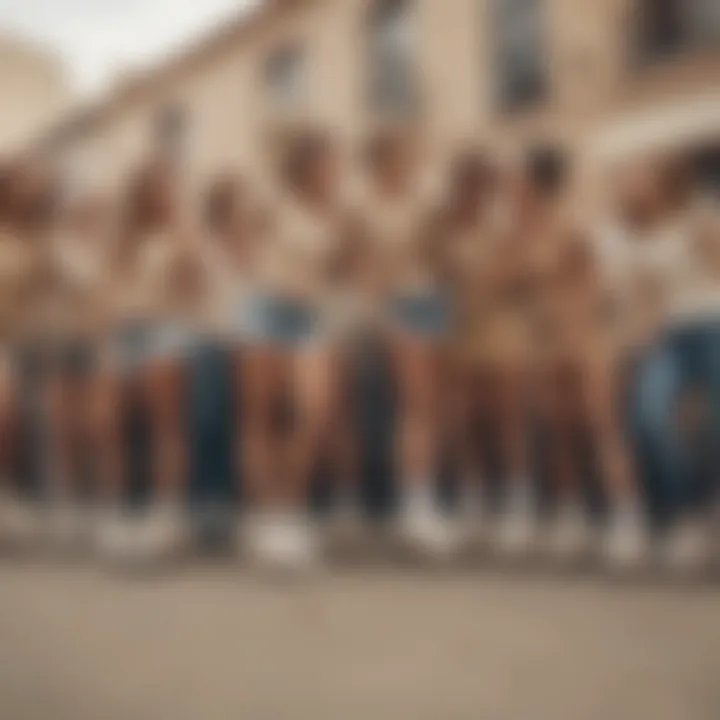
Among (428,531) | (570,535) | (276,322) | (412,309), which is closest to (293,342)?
(276,322)

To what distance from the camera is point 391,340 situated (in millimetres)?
1185

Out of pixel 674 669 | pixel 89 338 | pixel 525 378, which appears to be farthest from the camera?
pixel 89 338

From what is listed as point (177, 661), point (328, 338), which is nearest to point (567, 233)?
point (328, 338)

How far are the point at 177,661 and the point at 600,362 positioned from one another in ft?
1.74

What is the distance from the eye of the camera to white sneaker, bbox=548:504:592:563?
111 cm

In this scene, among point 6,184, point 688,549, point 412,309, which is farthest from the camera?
point 6,184

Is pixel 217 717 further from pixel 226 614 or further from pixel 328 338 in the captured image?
pixel 328 338

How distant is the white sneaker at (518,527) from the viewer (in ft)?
3.67

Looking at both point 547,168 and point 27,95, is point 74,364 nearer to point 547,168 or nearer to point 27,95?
point 27,95

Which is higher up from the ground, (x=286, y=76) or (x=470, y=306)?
(x=286, y=76)

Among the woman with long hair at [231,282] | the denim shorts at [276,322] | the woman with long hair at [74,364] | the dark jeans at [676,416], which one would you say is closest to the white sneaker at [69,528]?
the woman with long hair at [74,364]

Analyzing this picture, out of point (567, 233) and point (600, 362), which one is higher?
point (567, 233)

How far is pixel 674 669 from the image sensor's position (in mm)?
1035

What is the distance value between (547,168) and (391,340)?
240 millimetres
